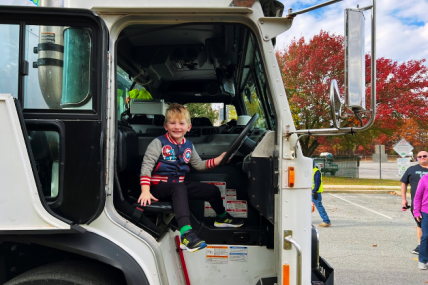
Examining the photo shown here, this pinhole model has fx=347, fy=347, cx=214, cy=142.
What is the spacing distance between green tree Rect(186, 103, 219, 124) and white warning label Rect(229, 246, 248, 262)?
8.58 feet

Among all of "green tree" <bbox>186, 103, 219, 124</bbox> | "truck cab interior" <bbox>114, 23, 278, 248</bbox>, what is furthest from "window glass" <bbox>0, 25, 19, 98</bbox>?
"green tree" <bbox>186, 103, 219, 124</bbox>

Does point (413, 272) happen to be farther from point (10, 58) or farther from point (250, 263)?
point (10, 58)

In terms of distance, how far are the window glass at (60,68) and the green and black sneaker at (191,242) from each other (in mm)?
958

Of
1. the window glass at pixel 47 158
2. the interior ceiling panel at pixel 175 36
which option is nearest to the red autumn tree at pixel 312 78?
the interior ceiling panel at pixel 175 36

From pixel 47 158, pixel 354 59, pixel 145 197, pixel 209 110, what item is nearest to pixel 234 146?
pixel 145 197

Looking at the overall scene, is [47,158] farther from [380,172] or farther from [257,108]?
[380,172]

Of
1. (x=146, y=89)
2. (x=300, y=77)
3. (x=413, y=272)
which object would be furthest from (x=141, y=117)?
(x=300, y=77)

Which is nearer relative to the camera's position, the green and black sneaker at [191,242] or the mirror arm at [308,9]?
the mirror arm at [308,9]

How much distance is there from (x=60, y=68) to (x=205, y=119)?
231 cm

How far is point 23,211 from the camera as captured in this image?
68.2 inches

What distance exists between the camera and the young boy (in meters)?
2.24

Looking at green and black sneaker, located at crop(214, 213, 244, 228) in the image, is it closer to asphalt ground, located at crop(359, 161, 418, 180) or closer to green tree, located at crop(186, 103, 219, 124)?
green tree, located at crop(186, 103, 219, 124)

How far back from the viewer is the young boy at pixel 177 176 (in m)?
2.24

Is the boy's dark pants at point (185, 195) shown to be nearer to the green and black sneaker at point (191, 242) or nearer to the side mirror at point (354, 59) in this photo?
the green and black sneaker at point (191, 242)
